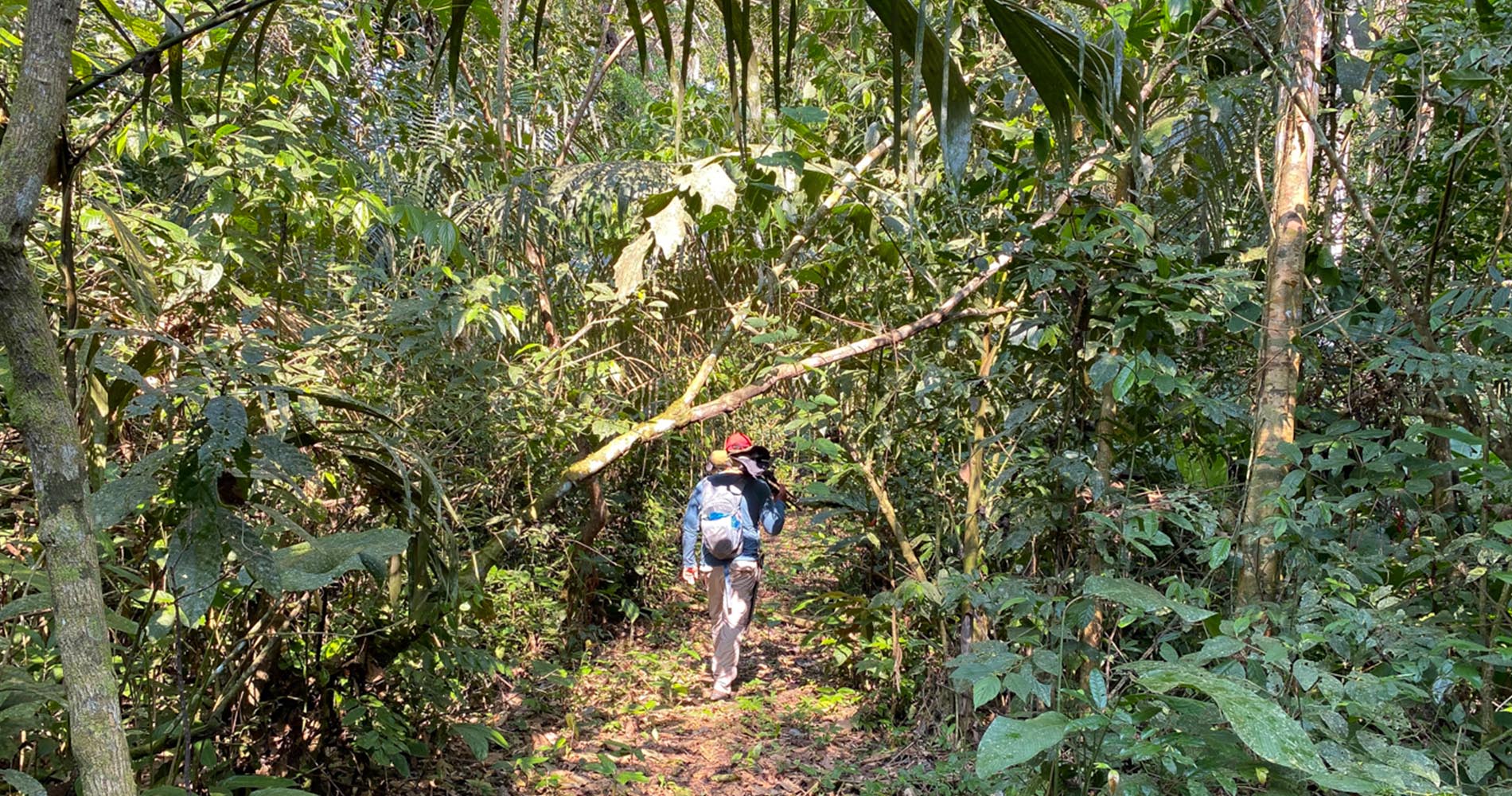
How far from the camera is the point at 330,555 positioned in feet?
4.63

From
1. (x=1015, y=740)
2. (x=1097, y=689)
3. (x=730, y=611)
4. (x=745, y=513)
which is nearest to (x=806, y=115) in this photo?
(x=1097, y=689)

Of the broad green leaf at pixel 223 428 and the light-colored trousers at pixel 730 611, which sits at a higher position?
the broad green leaf at pixel 223 428

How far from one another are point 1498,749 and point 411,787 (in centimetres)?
315

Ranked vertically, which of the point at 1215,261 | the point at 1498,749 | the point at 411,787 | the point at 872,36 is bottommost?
the point at 411,787

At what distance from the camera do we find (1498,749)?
1934 millimetres

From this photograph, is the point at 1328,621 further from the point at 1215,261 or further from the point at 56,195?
the point at 56,195

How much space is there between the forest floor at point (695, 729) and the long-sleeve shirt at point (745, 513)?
27.7 inches

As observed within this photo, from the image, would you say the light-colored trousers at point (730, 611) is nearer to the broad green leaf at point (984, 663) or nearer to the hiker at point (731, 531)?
the hiker at point (731, 531)

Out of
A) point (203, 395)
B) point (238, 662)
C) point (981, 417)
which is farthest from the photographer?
point (981, 417)

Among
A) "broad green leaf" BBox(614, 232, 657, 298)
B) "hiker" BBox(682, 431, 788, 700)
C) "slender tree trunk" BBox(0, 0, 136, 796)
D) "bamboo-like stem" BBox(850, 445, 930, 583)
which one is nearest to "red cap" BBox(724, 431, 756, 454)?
"hiker" BBox(682, 431, 788, 700)

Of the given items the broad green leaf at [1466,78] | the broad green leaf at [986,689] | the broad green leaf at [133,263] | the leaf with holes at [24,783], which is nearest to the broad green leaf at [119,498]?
the leaf with holes at [24,783]

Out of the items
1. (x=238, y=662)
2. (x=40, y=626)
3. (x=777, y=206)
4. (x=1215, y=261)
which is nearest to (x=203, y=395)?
(x=40, y=626)

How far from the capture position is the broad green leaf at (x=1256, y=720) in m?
1.34

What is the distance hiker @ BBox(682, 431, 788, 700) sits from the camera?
4.82m
